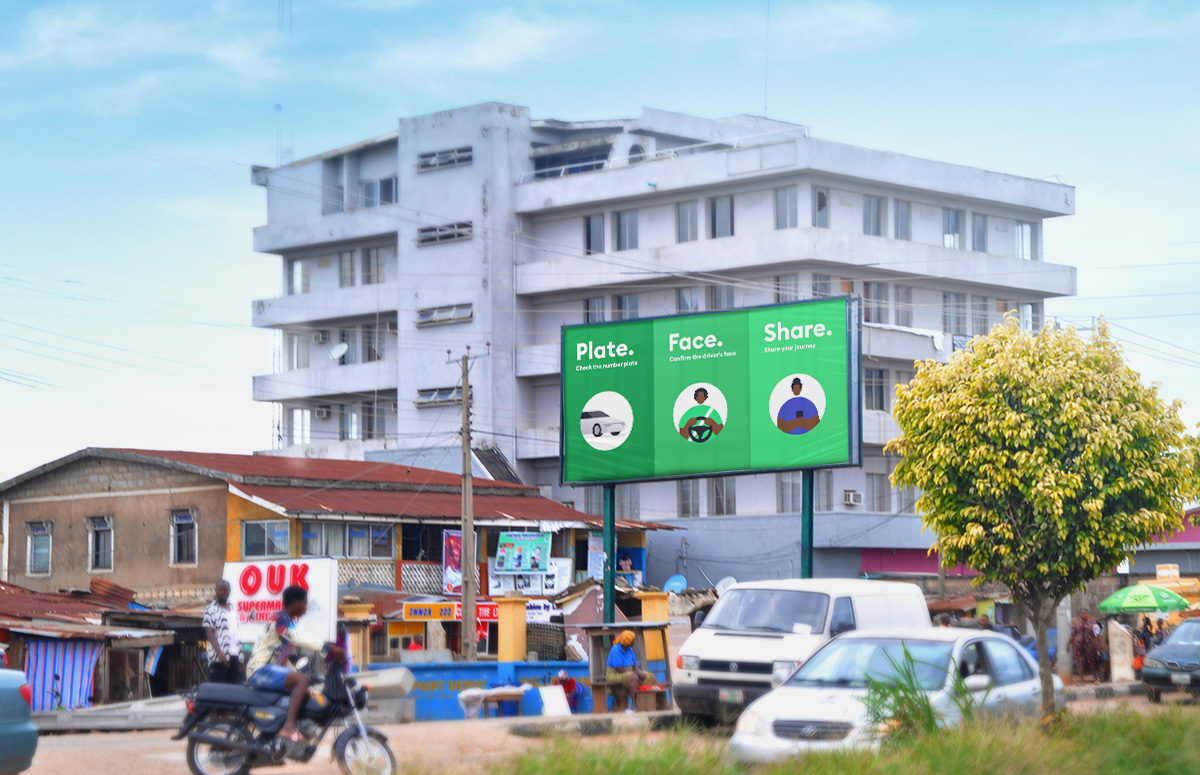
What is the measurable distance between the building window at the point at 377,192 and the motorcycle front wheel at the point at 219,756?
52.2 m

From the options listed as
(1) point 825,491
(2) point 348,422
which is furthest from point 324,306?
(1) point 825,491

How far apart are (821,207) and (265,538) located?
24283 millimetres

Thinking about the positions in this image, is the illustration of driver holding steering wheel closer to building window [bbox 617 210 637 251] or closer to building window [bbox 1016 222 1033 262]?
building window [bbox 617 210 637 251]

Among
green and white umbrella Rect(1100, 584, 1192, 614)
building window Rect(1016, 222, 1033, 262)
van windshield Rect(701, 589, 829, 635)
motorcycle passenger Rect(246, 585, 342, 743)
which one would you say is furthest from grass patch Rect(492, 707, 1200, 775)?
building window Rect(1016, 222, 1033, 262)

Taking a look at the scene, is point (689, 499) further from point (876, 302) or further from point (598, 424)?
point (598, 424)

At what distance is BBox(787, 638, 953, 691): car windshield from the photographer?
41.5 feet

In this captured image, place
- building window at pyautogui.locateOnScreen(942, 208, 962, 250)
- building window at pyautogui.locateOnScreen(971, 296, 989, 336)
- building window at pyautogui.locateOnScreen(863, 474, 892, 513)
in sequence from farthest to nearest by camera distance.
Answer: building window at pyautogui.locateOnScreen(971, 296, 989, 336), building window at pyautogui.locateOnScreen(942, 208, 962, 250), building window at pyautogui.locateOnScreen(863, 474, 892, 513)

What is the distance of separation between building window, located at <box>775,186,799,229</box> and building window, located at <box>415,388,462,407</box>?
1417 centimetres

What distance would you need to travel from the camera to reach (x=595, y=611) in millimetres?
38094

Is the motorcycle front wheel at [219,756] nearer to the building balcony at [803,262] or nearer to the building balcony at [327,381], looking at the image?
the building balcony at [803,262]

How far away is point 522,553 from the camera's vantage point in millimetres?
43906

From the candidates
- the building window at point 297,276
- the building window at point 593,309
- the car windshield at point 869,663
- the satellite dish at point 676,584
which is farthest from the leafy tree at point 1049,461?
the building window at point 297,276

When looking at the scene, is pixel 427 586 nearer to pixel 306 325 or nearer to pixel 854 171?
pixel 854 171

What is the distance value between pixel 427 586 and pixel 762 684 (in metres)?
27.0
